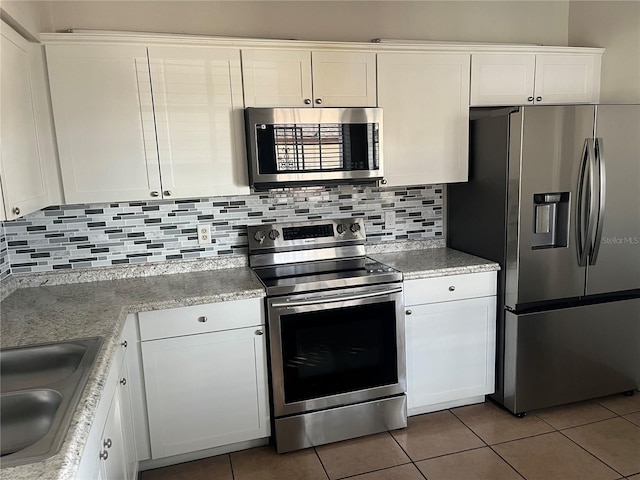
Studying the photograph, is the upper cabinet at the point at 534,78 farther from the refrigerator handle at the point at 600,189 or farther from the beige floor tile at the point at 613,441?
the beige floor tile at the point at 613,441

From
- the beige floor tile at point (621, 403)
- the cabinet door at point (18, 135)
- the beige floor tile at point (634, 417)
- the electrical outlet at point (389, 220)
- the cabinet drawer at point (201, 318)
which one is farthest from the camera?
the electrical outlet at point (389, 220)

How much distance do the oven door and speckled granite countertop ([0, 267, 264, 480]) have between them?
0.83 feet

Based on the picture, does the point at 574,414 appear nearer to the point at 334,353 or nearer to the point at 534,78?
the point at 334,353

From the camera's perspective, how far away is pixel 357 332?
8.38 ft

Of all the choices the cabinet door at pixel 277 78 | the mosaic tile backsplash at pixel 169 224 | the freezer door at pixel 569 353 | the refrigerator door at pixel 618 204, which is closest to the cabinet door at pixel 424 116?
the mosaic tile backsplash at pixel 169 224

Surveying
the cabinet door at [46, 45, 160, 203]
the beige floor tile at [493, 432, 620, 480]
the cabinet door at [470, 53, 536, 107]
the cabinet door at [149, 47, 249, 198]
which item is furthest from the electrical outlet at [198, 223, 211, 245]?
the beige floor tile at [493, 432, 620, 480]

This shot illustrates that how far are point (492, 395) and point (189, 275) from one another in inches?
74.4

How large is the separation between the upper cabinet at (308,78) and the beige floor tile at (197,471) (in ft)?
5.89

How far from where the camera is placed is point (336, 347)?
2523 mm

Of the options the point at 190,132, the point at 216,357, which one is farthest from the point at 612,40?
the point at 216,357

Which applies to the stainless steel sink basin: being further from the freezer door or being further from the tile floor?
the freezer door

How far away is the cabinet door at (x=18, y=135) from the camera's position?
1789mm

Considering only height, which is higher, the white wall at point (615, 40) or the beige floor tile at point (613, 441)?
the white wall at point (615, 40)

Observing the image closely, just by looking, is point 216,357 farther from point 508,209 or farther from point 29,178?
point 508,209
